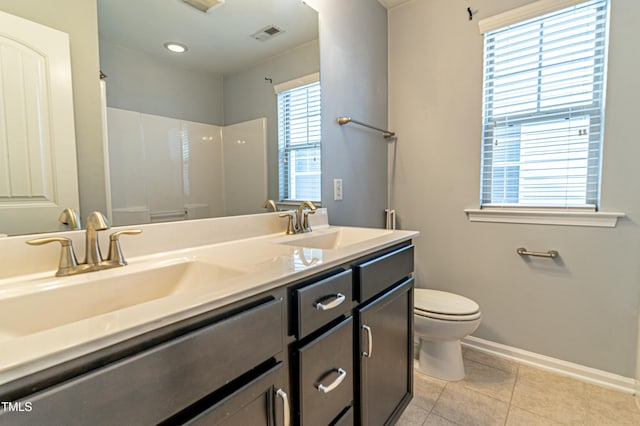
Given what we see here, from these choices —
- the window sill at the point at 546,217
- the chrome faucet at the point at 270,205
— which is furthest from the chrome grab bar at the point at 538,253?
the chrome faucet at the point at 270,205

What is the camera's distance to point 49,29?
0.83 meters

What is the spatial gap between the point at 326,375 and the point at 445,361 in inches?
47.9

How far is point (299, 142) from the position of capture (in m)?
1.65

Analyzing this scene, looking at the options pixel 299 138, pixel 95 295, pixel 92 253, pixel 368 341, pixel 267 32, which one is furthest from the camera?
pixel 299 138

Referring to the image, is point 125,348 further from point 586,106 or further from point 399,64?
point 399,64

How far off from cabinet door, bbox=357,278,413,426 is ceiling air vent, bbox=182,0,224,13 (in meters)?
1.27

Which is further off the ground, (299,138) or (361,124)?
(361,124)

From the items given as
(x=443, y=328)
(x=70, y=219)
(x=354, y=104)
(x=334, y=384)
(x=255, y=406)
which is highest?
(x=354, y=104)

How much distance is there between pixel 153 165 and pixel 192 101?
0.30 m

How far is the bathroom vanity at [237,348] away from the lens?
0.41 m

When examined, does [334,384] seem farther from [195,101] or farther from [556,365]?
[556,365]

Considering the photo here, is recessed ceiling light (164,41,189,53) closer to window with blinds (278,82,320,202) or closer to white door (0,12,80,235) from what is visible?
white door (0,12,80,235)

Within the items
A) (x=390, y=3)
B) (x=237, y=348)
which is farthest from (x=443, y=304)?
(x=390, y=3)

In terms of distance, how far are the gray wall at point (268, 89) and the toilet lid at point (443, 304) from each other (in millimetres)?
1045
